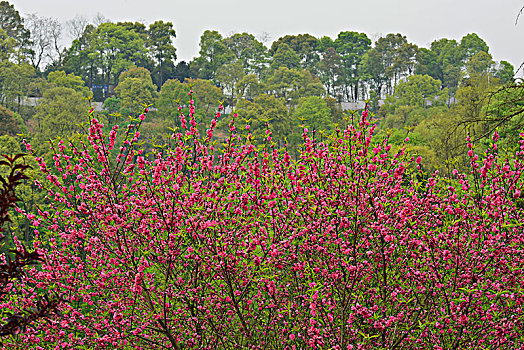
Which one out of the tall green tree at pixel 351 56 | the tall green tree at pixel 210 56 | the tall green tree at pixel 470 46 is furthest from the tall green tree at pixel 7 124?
the tall green tree at pixel 470 46

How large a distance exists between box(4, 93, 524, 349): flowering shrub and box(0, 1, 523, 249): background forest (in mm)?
17313

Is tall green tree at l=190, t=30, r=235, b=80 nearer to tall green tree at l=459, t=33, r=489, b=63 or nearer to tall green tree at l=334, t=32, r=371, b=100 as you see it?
tall green tree at l=334, t=32, r=371, b=100

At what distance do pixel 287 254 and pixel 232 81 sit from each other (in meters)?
50.8

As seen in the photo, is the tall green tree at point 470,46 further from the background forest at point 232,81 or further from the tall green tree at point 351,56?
the tall green tree at point 351,56

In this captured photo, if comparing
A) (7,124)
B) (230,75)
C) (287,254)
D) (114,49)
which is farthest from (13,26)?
(287,254)

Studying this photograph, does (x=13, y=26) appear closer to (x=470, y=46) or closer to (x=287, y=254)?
(x=470, y=46)

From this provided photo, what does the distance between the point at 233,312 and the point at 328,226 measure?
→ 1.26m

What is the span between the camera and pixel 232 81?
5425 centimetres

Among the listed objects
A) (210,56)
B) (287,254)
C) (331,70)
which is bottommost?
(287,254)

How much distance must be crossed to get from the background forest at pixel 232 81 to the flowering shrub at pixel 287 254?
682 inches

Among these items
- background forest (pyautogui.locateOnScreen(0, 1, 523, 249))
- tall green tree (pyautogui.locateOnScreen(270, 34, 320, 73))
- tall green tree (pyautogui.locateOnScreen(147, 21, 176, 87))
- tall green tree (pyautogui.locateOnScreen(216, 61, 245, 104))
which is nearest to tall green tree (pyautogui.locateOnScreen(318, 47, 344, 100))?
background forest (pyautogui.locateOnScreen(0, 1, 523, 249))

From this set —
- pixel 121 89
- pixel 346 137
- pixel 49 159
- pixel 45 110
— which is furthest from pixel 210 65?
pixel 346 137

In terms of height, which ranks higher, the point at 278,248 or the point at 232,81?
the point at 232,81

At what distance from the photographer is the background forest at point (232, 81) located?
30.8m
